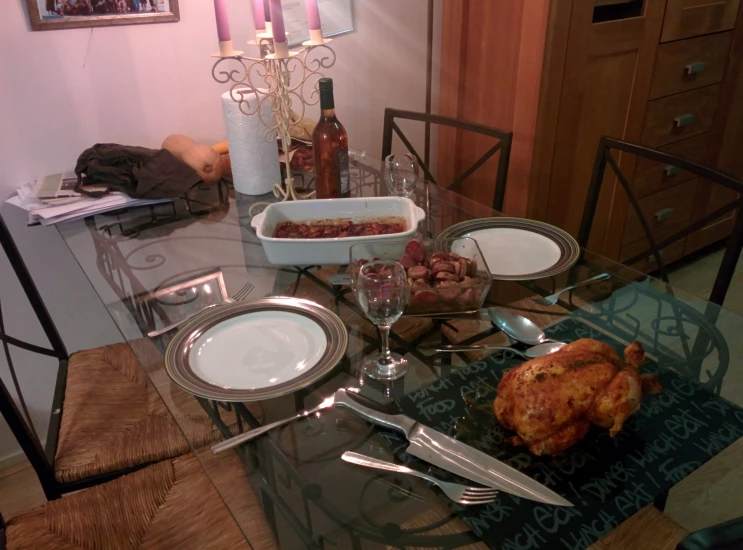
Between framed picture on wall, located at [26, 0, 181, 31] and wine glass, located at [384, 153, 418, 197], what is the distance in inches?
30.2

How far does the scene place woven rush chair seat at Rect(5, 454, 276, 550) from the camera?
0.94 m

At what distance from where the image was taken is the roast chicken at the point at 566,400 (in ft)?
2.20

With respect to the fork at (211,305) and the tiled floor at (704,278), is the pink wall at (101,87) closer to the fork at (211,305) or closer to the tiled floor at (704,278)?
the fork at (211,305)

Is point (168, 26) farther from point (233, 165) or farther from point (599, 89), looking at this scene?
point (599, 89)

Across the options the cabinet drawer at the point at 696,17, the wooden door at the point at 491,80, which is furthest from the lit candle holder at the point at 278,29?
the cabinet drawer at the point at 696,17

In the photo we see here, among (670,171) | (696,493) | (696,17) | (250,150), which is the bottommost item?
(696,493)

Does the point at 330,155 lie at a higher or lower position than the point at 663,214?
higher

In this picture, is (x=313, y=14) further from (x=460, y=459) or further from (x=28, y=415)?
(x=28, y=415)

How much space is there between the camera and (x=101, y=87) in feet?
5.05

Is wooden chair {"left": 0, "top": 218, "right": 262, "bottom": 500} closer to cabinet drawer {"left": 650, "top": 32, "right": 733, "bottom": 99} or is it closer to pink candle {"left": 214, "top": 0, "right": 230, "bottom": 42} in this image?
pink candle {"left": 214, "top": 0, "right": 230, "bottom": 42}

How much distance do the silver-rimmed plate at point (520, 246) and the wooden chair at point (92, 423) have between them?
0.65 meters

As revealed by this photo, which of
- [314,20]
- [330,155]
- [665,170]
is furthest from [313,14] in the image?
[665,170]

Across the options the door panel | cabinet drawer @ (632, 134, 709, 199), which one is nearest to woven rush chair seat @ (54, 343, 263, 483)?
the door panel

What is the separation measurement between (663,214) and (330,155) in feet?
5.50
